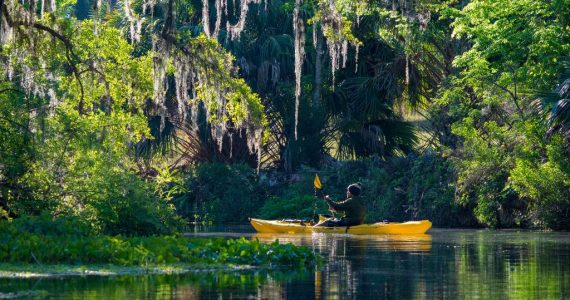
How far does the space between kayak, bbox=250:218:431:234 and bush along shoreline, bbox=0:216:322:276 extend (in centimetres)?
1263

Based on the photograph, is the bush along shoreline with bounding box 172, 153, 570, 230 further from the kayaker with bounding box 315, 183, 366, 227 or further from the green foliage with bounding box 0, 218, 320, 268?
the green foliage with bounding box 0, 218, 320, 268

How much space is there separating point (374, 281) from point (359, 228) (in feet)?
53.6

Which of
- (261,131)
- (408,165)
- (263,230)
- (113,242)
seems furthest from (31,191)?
(408,165)

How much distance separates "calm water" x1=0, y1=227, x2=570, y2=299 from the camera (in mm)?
15945

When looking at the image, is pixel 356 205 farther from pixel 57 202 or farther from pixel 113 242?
pixel 113 242

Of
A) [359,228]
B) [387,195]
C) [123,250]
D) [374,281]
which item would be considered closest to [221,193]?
[387,195]

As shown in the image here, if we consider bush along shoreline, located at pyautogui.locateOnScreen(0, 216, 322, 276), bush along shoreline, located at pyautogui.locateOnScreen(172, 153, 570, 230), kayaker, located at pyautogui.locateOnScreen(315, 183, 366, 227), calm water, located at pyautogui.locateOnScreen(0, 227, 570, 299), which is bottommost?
calm water, located at pyautogui.locateOnScreen(0, 227, 570, 299)

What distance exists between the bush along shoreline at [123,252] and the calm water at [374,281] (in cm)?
83

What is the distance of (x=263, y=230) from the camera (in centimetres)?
3628

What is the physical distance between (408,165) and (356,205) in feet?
30.0

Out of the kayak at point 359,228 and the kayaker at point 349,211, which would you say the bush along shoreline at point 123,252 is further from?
the kayaker at point 349,211

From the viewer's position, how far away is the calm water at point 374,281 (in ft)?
52.3

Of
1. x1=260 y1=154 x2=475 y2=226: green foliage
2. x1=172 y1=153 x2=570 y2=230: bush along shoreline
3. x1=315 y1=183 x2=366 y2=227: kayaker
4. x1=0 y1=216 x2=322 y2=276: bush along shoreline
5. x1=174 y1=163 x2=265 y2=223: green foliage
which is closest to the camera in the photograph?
x1=0 y1=216 x2=322 y2=276: bush along shoreline

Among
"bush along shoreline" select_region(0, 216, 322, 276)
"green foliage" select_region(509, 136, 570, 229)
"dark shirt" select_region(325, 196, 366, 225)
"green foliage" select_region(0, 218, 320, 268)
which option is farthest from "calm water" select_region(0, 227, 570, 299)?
"green foliage" select_region(509, 136, 570, 229)
